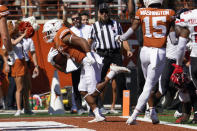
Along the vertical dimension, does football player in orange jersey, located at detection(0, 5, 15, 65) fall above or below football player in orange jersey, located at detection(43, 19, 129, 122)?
above

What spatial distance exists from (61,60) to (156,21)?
6.31 ft

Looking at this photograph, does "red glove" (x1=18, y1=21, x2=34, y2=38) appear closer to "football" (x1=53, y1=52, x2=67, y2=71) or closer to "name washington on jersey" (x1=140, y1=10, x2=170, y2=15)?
"football" (x1=53, y1=52, x2=67, y2=71)

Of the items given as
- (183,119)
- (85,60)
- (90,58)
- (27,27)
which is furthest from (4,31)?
(27,27)

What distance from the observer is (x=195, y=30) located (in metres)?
7.81

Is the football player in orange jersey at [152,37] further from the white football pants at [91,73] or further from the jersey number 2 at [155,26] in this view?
the white football pants at [91,73]

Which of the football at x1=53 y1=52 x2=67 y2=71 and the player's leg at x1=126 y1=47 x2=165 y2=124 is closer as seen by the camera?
the player's leg at x1=126 y1=47 x2=165 y2=124

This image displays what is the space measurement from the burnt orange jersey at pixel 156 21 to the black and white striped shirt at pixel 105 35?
2.74m

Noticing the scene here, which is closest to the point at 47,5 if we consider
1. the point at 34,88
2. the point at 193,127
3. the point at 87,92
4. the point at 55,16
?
the point at 55,16

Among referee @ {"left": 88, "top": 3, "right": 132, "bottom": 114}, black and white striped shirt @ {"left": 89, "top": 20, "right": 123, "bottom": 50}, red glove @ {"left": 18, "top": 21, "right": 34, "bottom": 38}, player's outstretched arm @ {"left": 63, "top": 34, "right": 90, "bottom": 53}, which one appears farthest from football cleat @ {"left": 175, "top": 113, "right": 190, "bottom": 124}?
red glove @ {"left": 18, "top": 21, "right": 34, "bottom": 38}

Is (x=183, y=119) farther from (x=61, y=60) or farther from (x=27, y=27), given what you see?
(x=27, y=27)

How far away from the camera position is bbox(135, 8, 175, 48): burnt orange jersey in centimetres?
778

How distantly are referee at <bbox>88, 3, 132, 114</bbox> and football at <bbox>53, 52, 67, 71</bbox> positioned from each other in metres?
1.33

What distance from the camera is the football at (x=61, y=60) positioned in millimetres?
8906

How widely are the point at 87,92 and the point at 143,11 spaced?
159 centimetres
